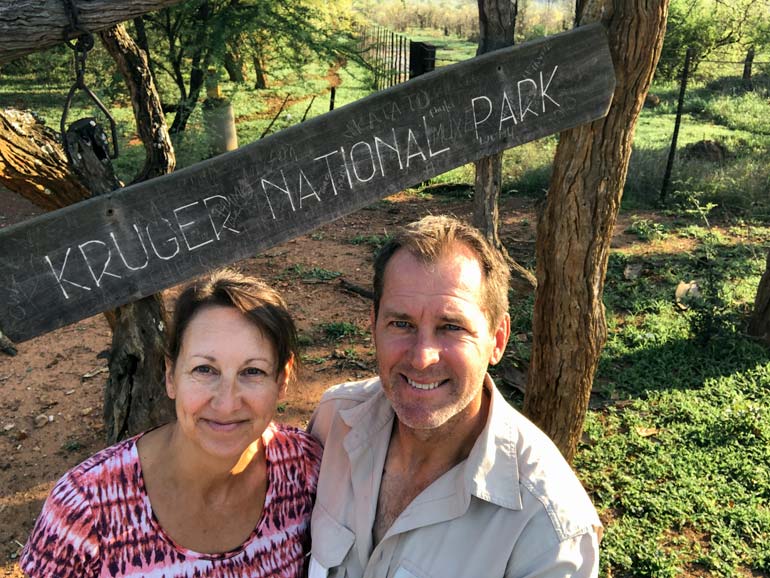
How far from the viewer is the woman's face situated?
1.85 m

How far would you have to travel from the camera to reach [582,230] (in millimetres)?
2898

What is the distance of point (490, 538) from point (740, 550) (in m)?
2.53

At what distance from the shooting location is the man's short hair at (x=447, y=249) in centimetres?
195

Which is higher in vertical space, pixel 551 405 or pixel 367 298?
pixel 551 405

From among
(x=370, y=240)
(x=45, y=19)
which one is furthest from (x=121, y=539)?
(x=370, y=240)

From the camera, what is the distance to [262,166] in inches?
83.7

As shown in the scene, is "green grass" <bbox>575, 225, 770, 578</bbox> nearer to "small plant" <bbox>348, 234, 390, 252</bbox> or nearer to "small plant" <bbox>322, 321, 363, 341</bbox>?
"small plant" <bbox>322, 321, 363, 341</bbox>

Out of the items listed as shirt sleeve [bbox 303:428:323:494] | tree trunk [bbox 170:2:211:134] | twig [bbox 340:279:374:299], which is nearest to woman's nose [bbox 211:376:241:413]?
shirt sleeve [bbox 303:428:323:494]

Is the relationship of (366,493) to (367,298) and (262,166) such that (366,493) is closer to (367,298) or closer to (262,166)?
(262,166)

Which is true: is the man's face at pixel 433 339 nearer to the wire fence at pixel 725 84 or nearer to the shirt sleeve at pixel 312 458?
the shirt sleeve at pixel 312 458

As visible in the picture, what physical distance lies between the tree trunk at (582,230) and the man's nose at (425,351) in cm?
132

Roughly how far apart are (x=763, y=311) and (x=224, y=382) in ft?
16.8

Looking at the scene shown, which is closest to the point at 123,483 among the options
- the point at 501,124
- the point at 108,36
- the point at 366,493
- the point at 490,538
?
the point at 366,493

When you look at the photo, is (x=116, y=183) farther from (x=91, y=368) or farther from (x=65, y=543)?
(x=91, y=368)
